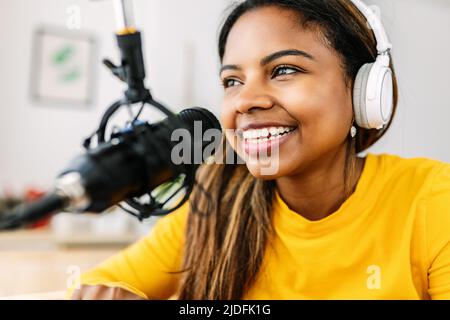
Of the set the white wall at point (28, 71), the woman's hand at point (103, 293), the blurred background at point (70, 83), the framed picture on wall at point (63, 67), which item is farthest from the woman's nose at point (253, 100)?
the framed picture on wall at point (63, 67)

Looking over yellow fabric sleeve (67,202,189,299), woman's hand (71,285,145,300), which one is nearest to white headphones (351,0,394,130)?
yellow fabric sleeve (67,202,189,299)

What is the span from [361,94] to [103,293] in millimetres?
550

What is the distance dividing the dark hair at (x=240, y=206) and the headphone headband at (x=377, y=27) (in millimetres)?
11

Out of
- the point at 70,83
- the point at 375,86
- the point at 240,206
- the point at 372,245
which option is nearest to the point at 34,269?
the point at 240,206

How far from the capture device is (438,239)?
2.53 ft

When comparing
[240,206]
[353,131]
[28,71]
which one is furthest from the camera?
[28,71]

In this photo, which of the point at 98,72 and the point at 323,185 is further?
the point at 98,72

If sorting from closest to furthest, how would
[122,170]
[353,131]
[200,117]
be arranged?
[122,170], [200,117], [353,131]

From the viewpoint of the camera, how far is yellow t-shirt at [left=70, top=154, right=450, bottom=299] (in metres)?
0.79

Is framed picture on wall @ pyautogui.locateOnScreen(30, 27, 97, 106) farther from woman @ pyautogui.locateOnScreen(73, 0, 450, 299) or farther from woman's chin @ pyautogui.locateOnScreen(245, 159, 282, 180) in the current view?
woman's chin @ pyautogui.locateOnScreen(245, 159, 282, 180)

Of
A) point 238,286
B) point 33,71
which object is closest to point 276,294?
point 238,286

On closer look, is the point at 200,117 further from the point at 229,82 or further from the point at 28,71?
the point at 28,71
